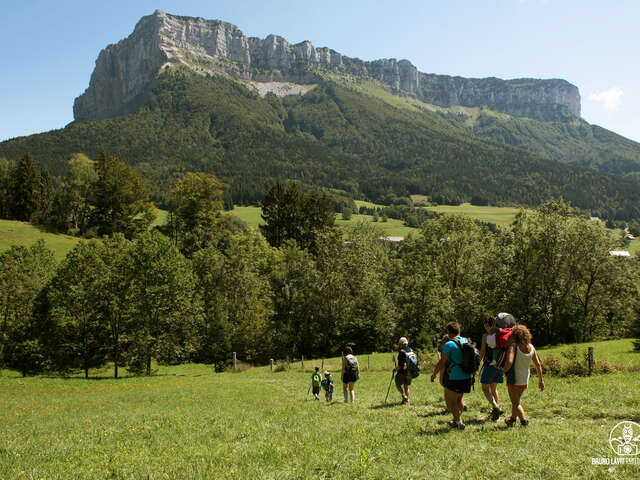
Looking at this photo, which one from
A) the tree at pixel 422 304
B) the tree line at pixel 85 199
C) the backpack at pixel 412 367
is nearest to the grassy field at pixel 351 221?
the tree line at pixel 85 199

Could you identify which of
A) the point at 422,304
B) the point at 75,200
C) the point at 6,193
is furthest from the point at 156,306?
the point at 6,193

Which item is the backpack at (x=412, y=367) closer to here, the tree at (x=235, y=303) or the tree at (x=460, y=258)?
the tree at (x=235, y=303)

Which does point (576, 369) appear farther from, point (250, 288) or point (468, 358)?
point (250, 288)

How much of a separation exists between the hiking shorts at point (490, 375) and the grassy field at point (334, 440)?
1063 millimetres

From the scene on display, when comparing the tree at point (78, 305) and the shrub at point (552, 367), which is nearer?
the shrub at point (552, 367)

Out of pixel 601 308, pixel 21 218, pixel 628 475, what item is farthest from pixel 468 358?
pixel 21 218

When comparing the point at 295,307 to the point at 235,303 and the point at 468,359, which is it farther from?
the point at 468,359

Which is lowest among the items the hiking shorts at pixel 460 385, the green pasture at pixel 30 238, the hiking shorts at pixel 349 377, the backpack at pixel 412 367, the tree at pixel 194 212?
the hiking shorts at pixel 349 377

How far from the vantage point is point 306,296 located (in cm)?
5447

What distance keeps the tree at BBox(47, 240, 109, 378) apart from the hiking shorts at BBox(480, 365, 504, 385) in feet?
139

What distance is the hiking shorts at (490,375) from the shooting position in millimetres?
10297

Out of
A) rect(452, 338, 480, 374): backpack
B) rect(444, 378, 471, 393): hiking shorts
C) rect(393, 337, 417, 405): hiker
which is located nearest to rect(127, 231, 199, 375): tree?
rect(393, 337, 417, 405): hiker

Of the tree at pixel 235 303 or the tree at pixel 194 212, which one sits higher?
the tree at pixel 194 212

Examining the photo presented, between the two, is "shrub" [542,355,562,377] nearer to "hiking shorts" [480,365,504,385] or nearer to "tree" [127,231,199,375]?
"hiking shorts" [480,365,504,385]
